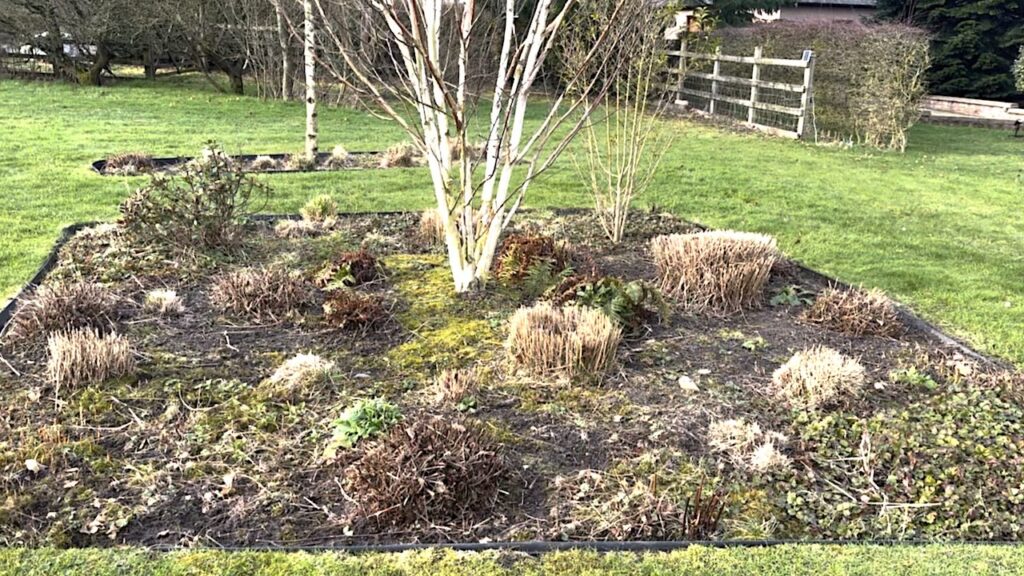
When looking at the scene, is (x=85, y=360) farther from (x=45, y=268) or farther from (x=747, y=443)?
(x=747, y=443)

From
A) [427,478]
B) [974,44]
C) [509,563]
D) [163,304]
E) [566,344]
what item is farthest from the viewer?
[974,44]

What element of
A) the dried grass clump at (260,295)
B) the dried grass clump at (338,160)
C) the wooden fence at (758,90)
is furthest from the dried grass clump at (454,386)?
the wooden fence at (758,90)

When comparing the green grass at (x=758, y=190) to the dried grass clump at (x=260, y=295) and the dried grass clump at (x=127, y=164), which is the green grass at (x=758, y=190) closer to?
the dried grass clump at (x=127, y=164)

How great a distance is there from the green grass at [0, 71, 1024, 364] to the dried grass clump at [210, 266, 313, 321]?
142cm

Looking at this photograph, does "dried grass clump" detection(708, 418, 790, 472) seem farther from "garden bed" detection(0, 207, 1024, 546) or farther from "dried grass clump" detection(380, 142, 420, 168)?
"dried grass clump" detection(380, 142, 420, 168)

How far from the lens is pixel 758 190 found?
8094mm

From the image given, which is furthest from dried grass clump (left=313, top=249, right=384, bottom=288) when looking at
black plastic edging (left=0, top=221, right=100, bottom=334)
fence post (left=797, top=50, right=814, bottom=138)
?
fence post (left=797, top=50, right=814, bottom=138)

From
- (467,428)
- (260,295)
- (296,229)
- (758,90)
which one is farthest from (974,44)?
(467,428)

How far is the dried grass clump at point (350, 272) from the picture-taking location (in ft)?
14.9

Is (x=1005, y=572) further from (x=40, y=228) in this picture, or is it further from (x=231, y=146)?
(x=231, y=146)

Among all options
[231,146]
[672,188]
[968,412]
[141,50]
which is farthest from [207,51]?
[968,412]

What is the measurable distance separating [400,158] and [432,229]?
11.9 ft

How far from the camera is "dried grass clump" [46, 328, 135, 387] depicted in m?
3.23

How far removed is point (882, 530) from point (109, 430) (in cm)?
290
